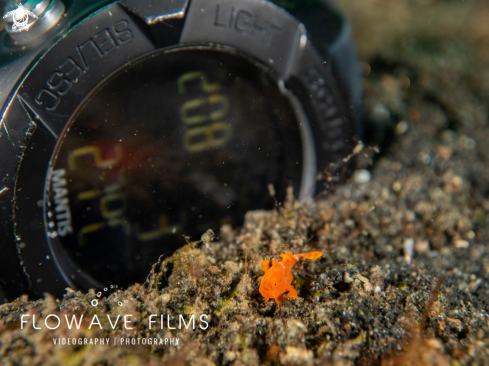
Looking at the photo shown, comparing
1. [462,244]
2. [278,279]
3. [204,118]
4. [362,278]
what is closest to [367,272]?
[362,278]

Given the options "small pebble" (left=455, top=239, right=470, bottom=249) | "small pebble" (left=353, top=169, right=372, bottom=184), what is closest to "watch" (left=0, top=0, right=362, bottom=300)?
"small pebble" (left=353, top=169, right=372, bottom=184)

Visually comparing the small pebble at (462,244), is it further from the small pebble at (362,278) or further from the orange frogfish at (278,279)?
the orange frogfish at (278,279)

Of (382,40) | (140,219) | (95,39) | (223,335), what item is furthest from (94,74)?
(382,40)
